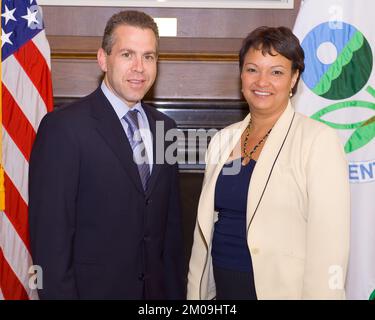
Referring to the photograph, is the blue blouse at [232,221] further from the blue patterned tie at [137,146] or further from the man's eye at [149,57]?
the man's eye at [149,57]

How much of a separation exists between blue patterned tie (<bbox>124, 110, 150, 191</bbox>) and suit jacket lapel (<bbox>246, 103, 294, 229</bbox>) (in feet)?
1.35

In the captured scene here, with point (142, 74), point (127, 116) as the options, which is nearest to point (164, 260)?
point (127, 116)

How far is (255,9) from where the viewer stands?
360 centimetres

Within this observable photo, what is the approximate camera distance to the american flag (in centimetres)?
309

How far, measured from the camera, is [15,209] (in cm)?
314

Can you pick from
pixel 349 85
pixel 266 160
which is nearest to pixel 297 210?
pixel 266 160

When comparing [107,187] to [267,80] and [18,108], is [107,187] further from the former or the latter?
[18,108]

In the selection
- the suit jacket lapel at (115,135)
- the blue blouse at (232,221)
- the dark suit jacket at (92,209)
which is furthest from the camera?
the blue blouse at (232,221)

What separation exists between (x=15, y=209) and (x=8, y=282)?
15.5 inches

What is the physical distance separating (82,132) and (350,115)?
151 cm

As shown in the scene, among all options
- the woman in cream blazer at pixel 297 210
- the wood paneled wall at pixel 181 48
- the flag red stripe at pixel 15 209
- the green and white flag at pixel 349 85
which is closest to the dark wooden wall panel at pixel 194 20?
the wood paneled wall at pixel 181 48

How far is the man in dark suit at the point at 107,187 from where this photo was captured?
6.88 feet

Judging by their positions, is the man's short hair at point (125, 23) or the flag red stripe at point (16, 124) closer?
the man's short hair at point (125, 23)
